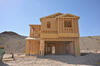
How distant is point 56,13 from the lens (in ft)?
54.2

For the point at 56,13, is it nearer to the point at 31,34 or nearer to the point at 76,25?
the point at 76,25

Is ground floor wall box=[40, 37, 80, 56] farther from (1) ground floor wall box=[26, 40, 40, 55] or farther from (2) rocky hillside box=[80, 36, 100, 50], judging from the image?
(2) rocky hillside box=[80, 36, 100, 50]

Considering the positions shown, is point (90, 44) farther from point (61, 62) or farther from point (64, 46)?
point (61, 62)

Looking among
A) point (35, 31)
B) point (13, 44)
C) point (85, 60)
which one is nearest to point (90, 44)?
point (35, 31)

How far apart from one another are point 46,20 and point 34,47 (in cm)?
672

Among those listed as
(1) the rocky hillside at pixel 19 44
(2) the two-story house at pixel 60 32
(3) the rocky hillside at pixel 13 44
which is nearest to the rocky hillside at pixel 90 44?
(1) the rocky hillside at pixel 19 44

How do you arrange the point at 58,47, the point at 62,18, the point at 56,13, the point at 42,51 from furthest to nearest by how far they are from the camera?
the point at 58,47 → the point at 56,13 → the point at 62,18 → the point at 42,51

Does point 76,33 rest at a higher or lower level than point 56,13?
lower

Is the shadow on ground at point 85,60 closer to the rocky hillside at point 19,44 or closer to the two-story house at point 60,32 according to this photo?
the two-story house at point 60,32

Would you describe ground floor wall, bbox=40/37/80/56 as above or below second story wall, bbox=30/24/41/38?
below

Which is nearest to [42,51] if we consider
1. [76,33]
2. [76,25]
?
[76,33]

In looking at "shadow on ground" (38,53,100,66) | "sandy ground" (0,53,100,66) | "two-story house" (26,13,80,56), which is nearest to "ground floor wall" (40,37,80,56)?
"two-story house" (26,13,80,56)

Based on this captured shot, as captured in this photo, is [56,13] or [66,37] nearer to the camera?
[66,37]

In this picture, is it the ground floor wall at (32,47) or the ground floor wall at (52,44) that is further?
the ground floor wall at (32,47)
